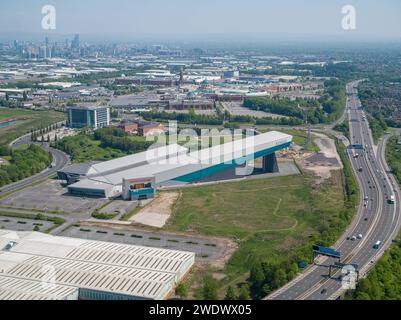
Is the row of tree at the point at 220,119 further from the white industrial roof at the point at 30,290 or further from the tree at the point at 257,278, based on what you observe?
the white industrial roof at the point at 30,290

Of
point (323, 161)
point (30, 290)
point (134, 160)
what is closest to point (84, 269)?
point (30, 290)

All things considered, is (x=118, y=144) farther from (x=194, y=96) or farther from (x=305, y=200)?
(x=194, y=96)

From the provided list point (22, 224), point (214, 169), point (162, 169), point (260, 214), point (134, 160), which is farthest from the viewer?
point (134, 160)

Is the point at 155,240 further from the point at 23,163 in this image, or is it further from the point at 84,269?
the point at 23,163

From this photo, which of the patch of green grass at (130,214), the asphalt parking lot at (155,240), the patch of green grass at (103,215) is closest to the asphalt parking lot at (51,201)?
the patch of green grass at (103,215)
